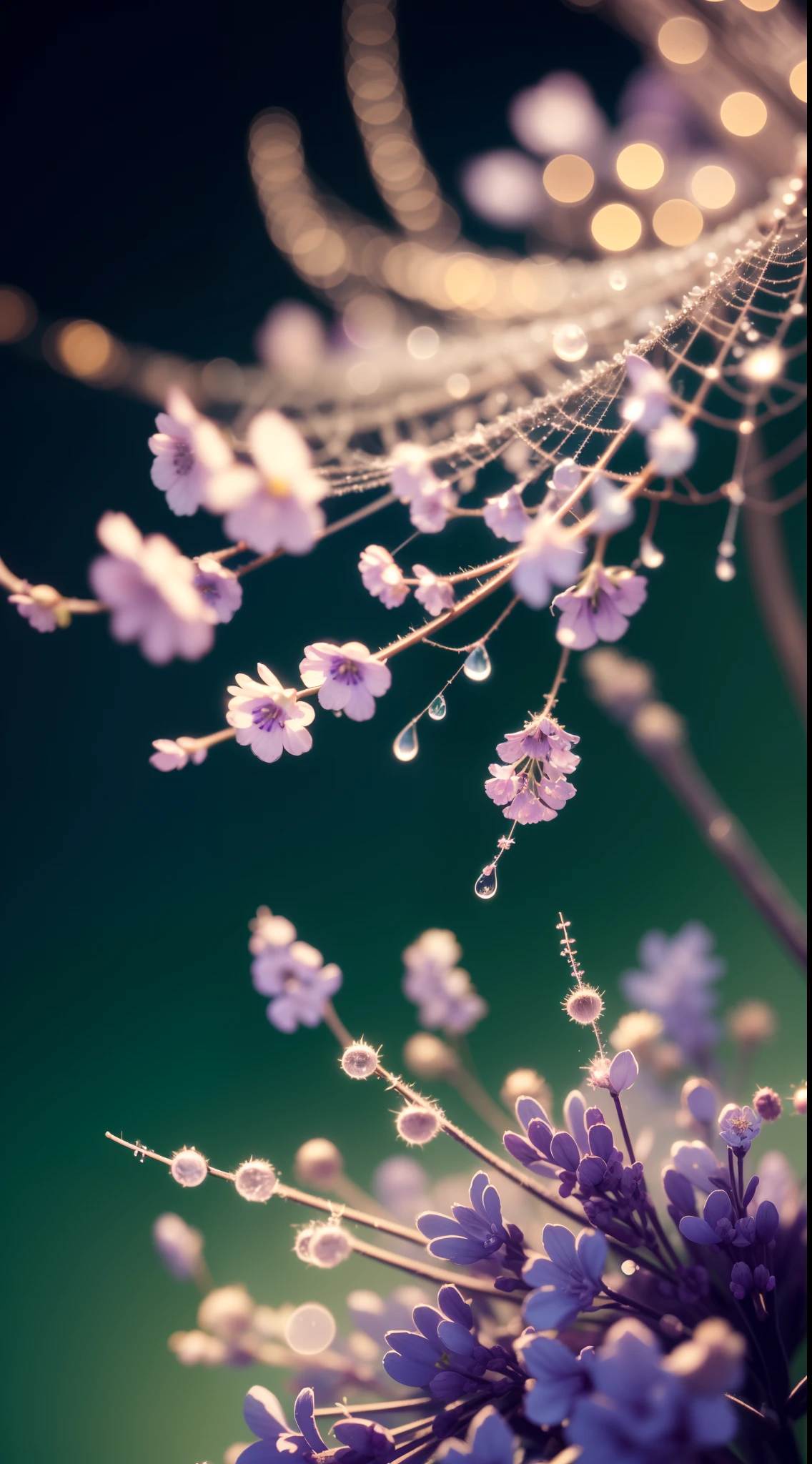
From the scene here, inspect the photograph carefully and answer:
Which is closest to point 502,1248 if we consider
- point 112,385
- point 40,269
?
point 112,385

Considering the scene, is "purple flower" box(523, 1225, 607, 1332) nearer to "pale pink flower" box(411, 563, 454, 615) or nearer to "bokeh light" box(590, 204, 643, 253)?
"pale pink flower" box(411, 563, 454, 615)

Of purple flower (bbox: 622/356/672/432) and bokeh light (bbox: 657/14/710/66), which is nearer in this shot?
purple flower (bbox: 622/356/672/432)

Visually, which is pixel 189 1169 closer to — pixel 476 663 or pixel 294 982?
pixel 294 982

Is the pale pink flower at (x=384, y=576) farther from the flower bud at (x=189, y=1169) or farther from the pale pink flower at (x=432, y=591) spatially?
the flower bud at (x=189, y=1169)

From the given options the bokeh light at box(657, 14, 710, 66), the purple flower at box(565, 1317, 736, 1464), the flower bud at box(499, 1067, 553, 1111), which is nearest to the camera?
the purple flower at box(565, 1317, 736, 1464)

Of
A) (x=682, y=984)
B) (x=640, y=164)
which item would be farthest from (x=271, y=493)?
(x=640, y=164)

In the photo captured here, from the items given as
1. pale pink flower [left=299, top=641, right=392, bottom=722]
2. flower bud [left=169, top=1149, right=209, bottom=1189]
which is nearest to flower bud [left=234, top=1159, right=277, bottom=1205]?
flower bud [left=169, top=1149, right=209, bottom=1189]

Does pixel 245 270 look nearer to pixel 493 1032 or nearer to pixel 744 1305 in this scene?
pixel 493 1032
